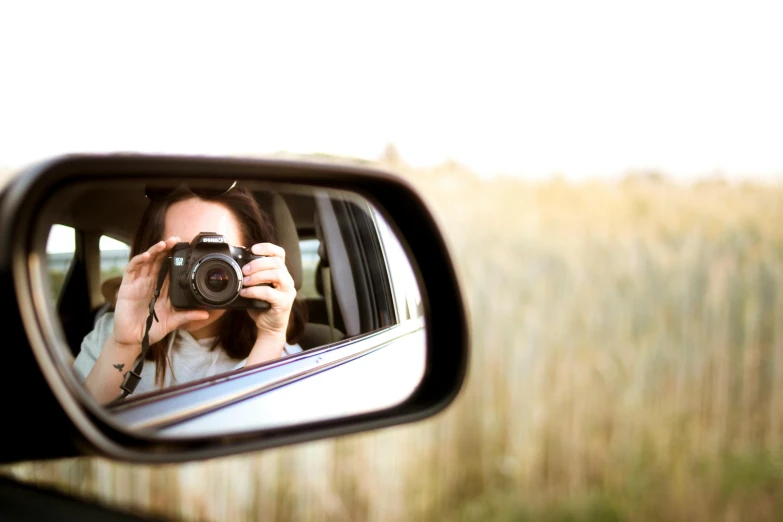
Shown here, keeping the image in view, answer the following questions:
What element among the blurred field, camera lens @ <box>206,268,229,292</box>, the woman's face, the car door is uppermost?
the woman's face

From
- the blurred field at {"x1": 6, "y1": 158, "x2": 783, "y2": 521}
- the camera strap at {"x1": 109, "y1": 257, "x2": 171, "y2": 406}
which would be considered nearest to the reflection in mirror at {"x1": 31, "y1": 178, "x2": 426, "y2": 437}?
the camera strap at {"x1": 109, "y1": 257, "x2": 171, "y2": 406}

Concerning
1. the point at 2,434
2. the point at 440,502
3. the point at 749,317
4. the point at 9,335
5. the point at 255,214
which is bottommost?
the point at 440,502

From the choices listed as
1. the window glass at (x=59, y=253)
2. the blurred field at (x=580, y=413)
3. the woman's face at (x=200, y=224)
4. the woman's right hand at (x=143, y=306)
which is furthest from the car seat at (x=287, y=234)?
the blurred field at (x=580, y=413)

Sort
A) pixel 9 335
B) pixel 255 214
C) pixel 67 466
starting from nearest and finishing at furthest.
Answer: pixel 9 335 < pixel 255 214 < pixel 67 466

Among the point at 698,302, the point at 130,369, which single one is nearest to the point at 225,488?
the point at 130,369

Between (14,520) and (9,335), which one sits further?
(14,520)

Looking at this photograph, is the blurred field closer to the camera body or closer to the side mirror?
the side mirror

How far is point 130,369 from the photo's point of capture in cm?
119

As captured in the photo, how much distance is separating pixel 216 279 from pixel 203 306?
52mm

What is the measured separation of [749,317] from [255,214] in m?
3.28

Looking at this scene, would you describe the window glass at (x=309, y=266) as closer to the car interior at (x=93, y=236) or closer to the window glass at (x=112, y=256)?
the car interior at (x=93, y=236)

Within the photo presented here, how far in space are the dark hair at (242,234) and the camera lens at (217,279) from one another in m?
0.07

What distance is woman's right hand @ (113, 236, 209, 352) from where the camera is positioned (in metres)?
1.18

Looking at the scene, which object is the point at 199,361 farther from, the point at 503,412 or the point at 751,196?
the point at 751,196
